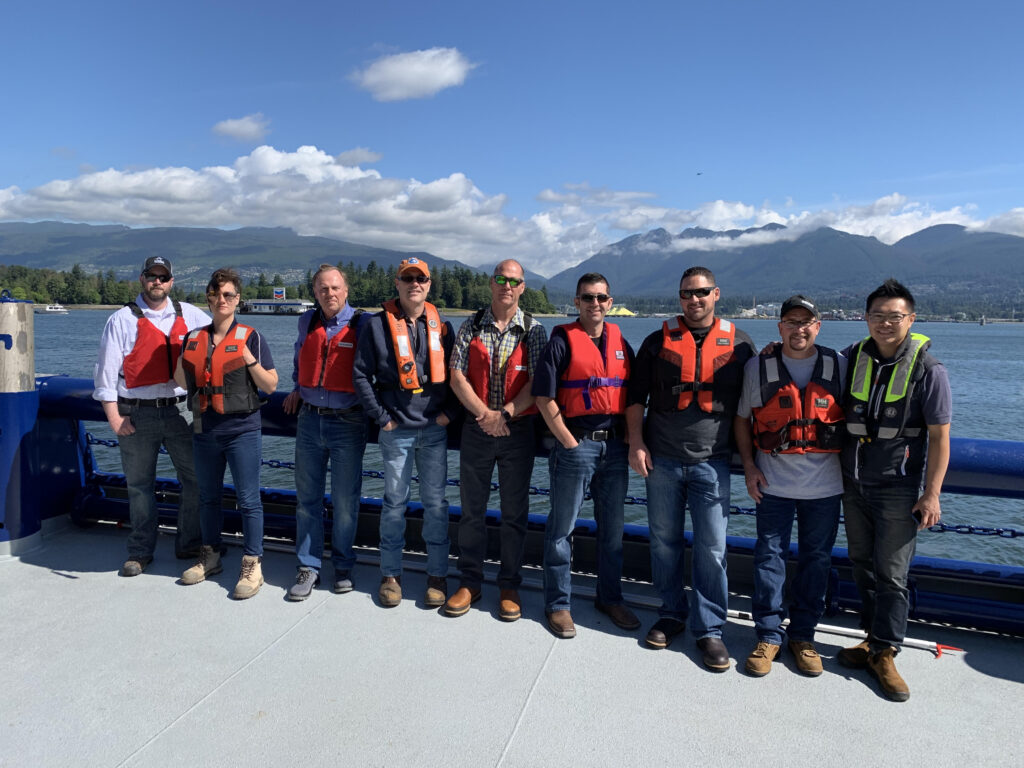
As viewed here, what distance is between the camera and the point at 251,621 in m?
3.35

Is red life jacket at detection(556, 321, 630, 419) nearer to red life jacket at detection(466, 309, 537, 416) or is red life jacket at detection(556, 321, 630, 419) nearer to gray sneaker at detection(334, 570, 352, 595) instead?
red life jacket at detection(466, 309, 537, 416)

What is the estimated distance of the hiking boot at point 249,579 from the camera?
360 cm

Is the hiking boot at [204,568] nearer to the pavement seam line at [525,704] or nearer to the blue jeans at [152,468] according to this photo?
the blue jeans at [152,468]

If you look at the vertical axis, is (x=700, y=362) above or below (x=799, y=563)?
above

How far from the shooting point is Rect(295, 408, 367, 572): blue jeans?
369 centimetres

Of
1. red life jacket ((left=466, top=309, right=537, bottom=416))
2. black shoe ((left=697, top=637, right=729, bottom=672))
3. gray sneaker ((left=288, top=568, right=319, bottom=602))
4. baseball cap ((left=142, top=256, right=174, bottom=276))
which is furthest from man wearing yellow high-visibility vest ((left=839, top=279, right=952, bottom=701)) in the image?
baseball cap ((left=142, top=256, right=174, bottom=276))

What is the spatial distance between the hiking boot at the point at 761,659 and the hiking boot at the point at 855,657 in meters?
0.30

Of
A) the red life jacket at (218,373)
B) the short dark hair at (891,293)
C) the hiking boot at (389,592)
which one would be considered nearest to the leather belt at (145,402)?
the red life jacket at (218,373)

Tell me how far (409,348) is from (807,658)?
243cm

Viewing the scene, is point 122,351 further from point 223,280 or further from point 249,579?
point 249,579

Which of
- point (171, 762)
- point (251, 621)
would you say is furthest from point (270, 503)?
point (171, 762)

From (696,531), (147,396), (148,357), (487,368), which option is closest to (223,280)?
(148,357)

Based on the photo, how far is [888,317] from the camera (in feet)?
9.09

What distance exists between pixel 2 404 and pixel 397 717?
3350mm
